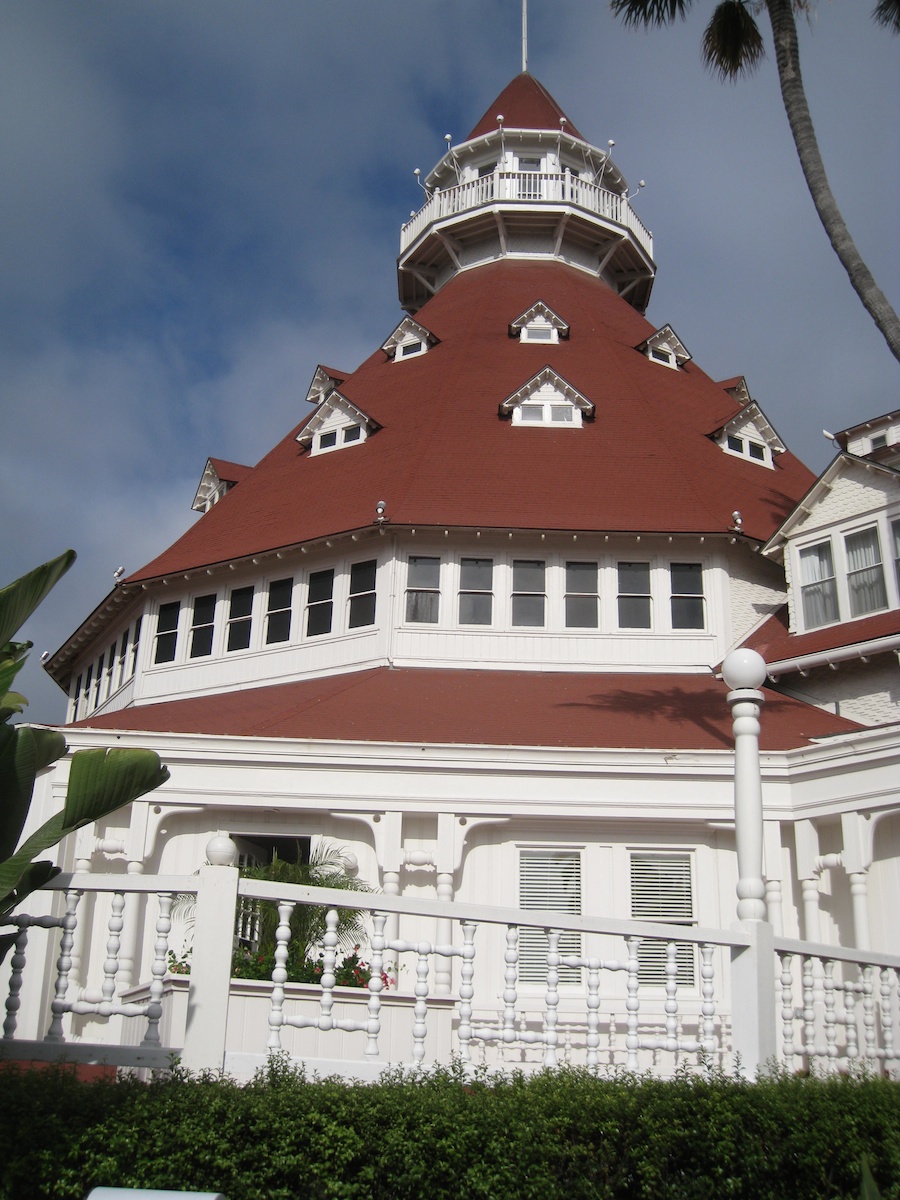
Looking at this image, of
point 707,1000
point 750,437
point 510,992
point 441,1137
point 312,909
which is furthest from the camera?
point 750,437

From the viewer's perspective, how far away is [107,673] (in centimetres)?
2803

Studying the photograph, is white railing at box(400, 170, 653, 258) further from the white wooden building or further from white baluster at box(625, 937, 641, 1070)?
white baluster at box(625, 937, 641, 1070)

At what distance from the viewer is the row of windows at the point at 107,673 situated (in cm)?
2588

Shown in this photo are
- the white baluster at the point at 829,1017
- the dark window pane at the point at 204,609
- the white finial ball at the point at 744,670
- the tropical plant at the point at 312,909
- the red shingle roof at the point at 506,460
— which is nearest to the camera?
the white baluster at the point at 829,1017

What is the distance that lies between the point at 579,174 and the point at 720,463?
51.8 ft

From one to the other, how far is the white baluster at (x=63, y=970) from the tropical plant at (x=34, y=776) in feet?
1.07

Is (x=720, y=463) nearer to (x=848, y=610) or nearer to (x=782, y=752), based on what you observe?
(x=848, y=610)

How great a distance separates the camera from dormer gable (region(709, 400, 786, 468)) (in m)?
26.2

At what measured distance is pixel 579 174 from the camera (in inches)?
1453

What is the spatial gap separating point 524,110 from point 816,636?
24.4 meters

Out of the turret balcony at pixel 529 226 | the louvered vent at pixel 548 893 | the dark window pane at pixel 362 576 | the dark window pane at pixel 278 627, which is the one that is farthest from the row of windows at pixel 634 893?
the turret balcony at pixel 529 226

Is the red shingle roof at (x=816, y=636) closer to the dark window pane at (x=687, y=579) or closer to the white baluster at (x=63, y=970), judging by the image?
the dark window pane at (x=687, y=579)

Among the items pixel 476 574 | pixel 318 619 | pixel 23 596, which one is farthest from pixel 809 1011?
pixel 318 619

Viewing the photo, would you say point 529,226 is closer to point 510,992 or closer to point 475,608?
point 475,608
